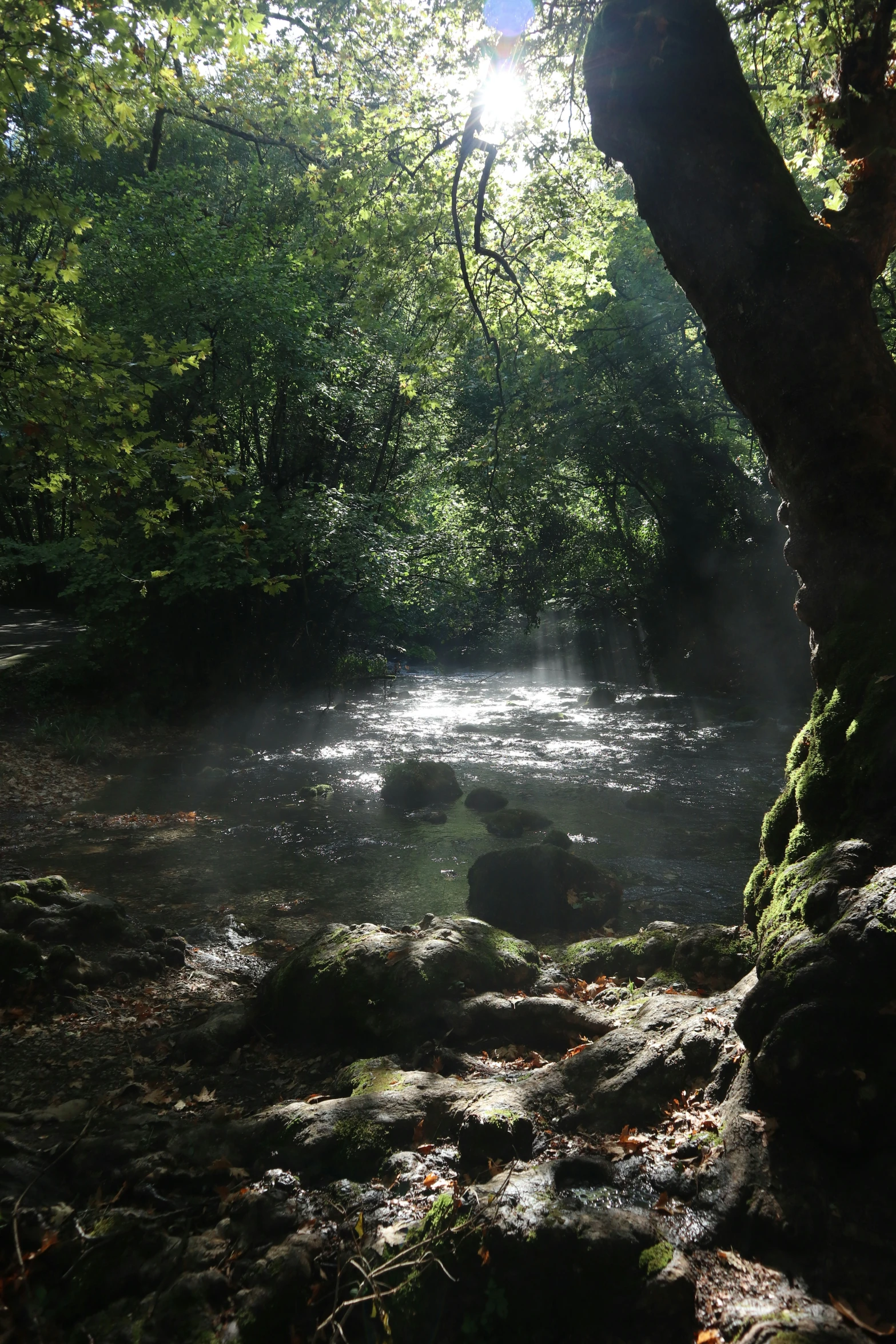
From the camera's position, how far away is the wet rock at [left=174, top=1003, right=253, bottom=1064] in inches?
193

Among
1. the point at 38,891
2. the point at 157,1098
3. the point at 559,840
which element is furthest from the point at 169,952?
the point at 559,840

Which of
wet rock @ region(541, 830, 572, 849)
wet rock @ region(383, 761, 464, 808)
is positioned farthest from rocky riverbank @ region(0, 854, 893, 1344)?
wet rock @ region(383, 761, 464, 808)

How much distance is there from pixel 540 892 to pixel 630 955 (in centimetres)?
197

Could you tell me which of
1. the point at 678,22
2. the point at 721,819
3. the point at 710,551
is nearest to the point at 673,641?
the point at 710,551

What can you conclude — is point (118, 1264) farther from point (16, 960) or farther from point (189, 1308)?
point (16, 960)

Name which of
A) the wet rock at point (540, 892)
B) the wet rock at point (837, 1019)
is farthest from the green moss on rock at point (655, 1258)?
the wet rock at point (540, 892)

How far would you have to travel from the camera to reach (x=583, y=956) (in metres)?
6.27

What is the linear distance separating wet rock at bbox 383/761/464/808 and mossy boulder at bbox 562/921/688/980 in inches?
242

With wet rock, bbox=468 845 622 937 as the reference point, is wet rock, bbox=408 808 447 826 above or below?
below

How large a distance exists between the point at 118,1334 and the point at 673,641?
2309 centimetres

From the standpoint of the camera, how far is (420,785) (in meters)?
12.5

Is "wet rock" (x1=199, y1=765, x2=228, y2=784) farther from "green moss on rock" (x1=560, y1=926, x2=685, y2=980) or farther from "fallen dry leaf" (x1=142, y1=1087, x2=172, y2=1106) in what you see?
"fallen dry leaf" (x1=142, y1=1087, x2=172, y2=1106)

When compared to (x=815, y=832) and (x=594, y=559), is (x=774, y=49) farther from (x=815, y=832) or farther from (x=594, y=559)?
(x=594, y=559)

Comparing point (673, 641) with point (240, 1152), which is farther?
point (673, 641)
